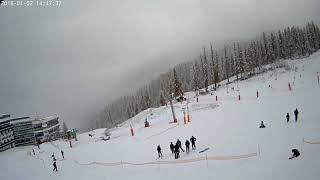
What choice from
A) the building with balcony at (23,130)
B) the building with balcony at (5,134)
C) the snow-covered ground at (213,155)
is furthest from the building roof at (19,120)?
the snow-covered ground at (213,155)

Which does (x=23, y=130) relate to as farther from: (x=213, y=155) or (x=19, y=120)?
(x=213, y=155)

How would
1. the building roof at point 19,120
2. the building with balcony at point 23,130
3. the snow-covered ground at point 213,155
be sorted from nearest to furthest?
the snow-covered ground at point 213,155
the building with balcony at point 23,130
the building roof at point 19,120

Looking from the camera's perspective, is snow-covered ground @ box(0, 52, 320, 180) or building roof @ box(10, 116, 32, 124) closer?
snow-covered ground @ box(0, 52, 320, 180)

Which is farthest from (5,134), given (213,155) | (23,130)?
(213,155)

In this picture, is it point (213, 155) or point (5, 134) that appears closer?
point (213, 155)

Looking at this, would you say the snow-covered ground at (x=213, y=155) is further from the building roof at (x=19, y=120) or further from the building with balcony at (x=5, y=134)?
the building roof at (x=19, y=120)

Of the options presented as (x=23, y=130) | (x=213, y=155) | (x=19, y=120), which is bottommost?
(x=23, y=130)

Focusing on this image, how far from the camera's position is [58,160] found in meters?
41.5

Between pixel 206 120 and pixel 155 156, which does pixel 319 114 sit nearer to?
pixel 206 120

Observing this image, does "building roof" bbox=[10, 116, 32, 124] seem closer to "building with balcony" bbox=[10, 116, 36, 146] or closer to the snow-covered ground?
"building with balcony" bbox=[10, 116, 36, 146]


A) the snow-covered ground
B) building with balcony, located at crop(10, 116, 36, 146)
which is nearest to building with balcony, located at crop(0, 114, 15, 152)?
building with balcony, located at crop(10, 116, 36, 146)

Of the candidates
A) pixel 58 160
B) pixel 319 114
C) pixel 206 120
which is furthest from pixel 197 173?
pixel 58 160

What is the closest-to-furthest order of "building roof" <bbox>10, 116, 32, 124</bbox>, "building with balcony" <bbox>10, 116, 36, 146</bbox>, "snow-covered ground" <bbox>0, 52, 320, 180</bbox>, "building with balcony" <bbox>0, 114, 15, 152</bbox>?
"snow-covered ground" <bbox>0, 52, 320, 180</bbox> → "building with balcony" <bbox>0, 114, 15, 152</bbox> → "building with balcony" <bbox>10, 116, 36, 146</bbox> → "building roof" <bbox>10, 116, 32, 124</bbox>

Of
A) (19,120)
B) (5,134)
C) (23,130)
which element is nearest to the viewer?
(5,134)
